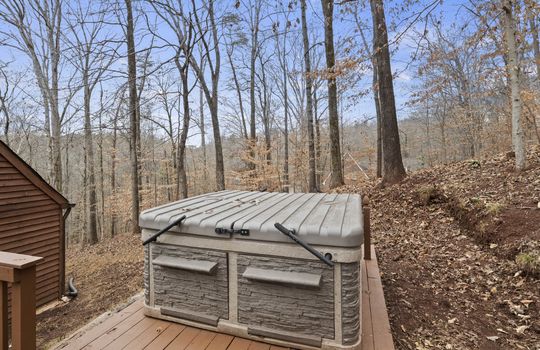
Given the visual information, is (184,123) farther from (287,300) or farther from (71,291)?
(287,300)

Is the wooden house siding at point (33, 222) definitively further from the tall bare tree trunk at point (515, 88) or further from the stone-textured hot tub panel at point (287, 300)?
the tall bare tree trunk at point (515, 88)

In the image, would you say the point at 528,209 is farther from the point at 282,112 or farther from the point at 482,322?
the point at 282,112

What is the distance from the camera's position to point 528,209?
12.0 ft

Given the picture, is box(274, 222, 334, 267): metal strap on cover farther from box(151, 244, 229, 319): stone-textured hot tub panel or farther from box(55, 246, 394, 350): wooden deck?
box(55, 246, 394, 350): wooden deck

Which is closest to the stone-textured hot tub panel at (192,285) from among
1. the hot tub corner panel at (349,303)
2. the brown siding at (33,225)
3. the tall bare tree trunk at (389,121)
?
the hot tub corner panel at (349,303)

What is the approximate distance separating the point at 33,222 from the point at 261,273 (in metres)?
7.17

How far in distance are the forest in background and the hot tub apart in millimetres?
3872

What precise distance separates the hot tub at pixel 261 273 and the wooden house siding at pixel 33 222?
18.8 ft

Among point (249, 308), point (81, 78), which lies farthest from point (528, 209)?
point (81, 78)

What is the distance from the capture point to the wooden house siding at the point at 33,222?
19.4 feet

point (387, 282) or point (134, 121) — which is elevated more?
point (134, 121)

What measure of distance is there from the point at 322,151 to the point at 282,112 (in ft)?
11.2

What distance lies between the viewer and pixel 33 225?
6.54 meters

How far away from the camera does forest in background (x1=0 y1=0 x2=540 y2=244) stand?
19.1 ft
